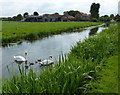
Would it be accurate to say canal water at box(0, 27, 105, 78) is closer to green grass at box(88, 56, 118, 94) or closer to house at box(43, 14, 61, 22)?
green grass at box(88, 56, 118, 94)

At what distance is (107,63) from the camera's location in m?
9.93

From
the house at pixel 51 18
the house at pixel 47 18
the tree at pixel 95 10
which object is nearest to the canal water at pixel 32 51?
the house at pixel 47 18

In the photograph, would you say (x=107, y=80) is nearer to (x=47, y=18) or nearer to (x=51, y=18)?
(x=51, y=18)

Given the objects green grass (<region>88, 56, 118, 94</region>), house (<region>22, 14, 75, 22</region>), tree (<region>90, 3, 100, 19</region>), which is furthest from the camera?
house (<region>22, 14, 75, 22</region>)

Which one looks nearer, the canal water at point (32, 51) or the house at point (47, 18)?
the canal water at point (32, 51)

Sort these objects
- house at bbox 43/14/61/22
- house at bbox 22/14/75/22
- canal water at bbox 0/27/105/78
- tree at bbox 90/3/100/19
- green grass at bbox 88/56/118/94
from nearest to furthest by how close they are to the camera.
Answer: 1. green grass at bbox 88/56/118/94
2. canal water at bbox 0/27/105/78
3. tree at bbox 90/3/100/19
4. house at bbox 22/14/75/22
5. house at bbox 43/14/61/22

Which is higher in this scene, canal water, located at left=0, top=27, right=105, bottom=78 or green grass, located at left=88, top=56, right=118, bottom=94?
green grass, located at left=88, top=56, right=118, bottom=94

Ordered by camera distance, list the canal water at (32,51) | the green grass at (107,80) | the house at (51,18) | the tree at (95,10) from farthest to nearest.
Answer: the house at (51,18), the tree at (95,10), the canal water at (32,51), the green grass at (107,80)

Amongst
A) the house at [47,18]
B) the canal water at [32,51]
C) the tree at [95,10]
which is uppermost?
the tree at [95,10]

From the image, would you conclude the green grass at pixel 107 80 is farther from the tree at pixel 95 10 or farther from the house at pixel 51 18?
the house at pixel 51 18

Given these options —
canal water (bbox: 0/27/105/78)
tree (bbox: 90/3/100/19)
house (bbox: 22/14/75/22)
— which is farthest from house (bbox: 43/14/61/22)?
canal water (bbox: 0/27/105/78)

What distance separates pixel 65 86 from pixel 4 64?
29.8ft

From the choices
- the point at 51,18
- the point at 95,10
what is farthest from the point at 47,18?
the point at 95,10

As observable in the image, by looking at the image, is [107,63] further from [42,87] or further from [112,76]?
[42,87]
